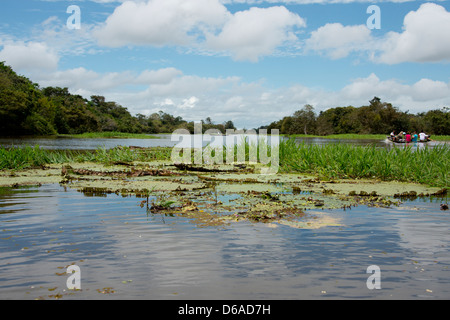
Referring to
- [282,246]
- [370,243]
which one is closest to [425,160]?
[370,243]

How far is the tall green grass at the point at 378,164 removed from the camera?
35.6 ft

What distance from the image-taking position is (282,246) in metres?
4.73

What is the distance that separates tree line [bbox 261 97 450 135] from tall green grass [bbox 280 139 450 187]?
2393 inches

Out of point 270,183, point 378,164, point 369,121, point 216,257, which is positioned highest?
point 369,121

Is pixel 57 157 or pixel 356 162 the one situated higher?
pixel 57 157

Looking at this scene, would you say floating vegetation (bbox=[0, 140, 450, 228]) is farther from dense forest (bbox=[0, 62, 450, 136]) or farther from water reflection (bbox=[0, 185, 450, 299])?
dense forest (bbox=[0, 62, 450, 136])

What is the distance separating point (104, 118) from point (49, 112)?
20.4 meters

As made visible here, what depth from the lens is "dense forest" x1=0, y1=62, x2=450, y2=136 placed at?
54.6 meters

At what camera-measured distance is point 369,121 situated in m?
72.1

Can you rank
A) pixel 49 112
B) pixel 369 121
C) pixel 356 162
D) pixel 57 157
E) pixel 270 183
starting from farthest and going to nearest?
pixel 369 121, pixel 49 112, pixel 57 157, pixel 356 162, pixel 270 183

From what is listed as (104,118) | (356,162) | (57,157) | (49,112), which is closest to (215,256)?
(356,162)

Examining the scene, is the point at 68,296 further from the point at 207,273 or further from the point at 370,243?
the point at 370,243

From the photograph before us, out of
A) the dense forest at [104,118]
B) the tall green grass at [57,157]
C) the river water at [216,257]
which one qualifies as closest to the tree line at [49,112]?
the dense forest at [104,118]

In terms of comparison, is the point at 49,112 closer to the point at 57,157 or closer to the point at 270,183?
the point at 57,157
